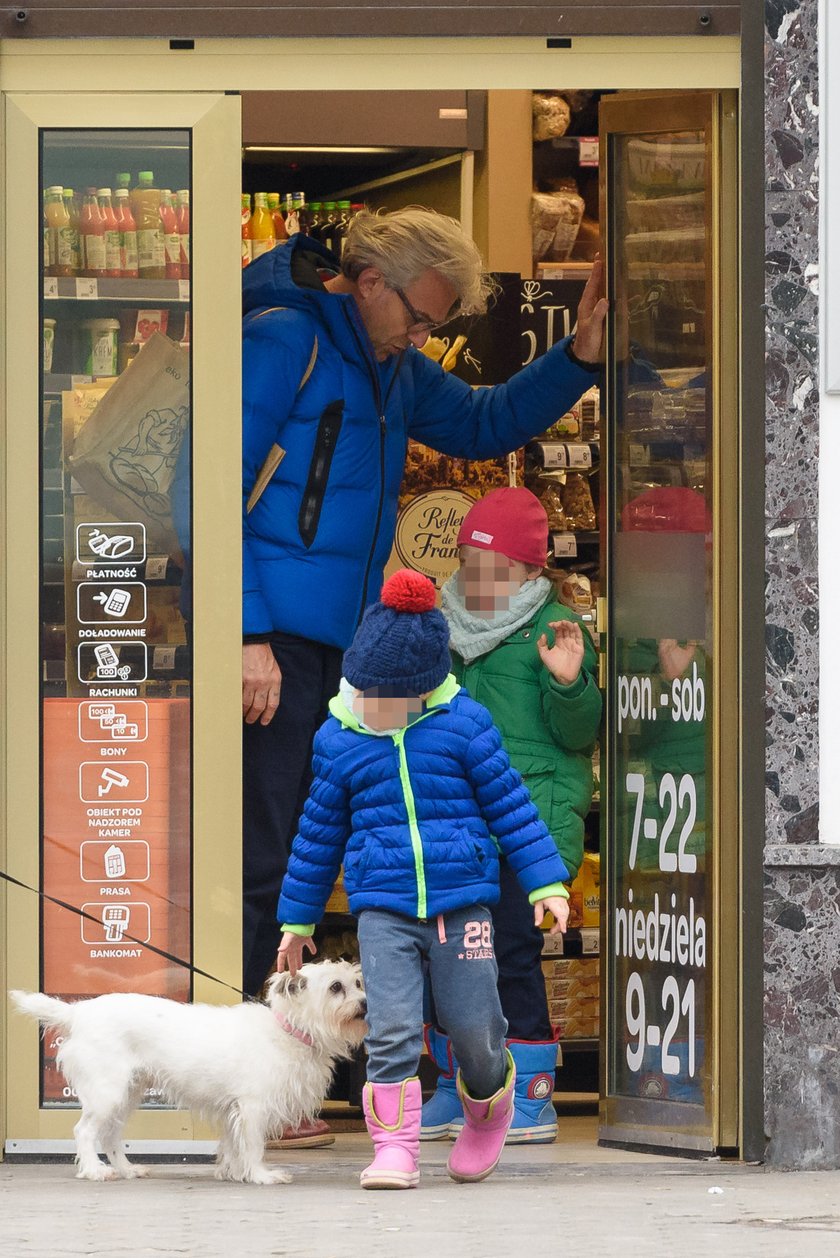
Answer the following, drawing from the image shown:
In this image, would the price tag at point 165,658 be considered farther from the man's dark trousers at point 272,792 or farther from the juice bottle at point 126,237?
the juice bottle at point 126,237

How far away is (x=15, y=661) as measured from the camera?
17.3 ft

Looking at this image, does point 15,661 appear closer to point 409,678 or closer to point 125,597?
point 125,597

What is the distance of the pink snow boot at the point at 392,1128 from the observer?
4.77m

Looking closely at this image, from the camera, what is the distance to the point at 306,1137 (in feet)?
18.6

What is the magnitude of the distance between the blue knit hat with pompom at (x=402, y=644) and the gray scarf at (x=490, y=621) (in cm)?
87

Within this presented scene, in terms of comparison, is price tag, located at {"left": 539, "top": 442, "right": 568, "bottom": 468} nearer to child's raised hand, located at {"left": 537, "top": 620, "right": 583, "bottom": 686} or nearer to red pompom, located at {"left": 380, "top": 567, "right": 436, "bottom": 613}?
child's raised hand, located at {"left": 537, "top": 620, "right": 583, "bottom": 686}

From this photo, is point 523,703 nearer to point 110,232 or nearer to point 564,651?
point 564,651

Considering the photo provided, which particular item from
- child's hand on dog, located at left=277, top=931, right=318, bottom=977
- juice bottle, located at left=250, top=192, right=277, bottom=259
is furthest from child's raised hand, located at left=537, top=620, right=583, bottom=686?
juice bottle, located at left=250, top=192, right=277, bottom=259

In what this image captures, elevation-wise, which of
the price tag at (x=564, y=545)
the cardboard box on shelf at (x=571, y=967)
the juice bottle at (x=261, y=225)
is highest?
the juice bottle at (x=261, y=225)

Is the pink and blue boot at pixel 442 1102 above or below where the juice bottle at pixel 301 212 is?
below

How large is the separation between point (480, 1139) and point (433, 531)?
2.38 meters

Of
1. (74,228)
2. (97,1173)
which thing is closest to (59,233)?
(74,228)

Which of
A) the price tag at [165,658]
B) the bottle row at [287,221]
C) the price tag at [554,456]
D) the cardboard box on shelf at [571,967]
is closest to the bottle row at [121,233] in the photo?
the price tag at [165,658]

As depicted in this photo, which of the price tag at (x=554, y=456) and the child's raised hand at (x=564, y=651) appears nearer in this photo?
the child's raised hand at (x=564, y=651)
